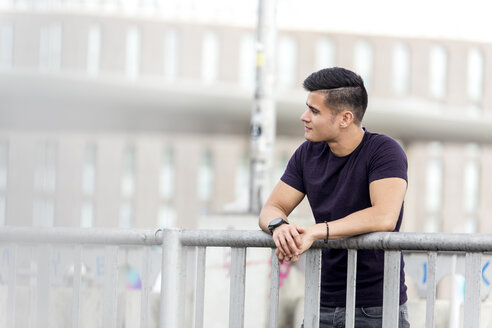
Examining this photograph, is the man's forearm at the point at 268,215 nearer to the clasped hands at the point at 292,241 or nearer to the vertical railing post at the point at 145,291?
the clasped hands at the point at 292,241

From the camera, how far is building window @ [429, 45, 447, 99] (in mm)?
69438

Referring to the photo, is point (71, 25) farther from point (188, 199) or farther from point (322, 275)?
point (188, 199)

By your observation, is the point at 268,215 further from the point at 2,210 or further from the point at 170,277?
the point at 2,210

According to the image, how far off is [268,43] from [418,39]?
63.9 metres

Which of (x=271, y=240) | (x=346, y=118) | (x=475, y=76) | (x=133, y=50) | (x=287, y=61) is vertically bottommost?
(x=271, y=240)

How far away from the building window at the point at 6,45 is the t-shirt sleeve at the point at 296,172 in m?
2.22

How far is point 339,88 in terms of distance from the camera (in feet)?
10.1

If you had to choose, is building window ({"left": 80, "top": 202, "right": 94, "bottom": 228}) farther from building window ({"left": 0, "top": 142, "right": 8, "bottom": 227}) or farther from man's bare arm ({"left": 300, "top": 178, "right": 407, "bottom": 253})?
man's bare arm ({"left": 300, "top": 178, "right": 407, "bottom": 253})

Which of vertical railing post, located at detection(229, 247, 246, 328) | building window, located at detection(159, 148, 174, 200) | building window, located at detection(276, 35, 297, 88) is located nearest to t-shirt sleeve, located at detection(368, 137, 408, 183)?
vertical railing post, located at detection(229, 247, 246, 328)

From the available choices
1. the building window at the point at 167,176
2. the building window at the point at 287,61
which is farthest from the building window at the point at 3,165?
the building window at the point at 287,61

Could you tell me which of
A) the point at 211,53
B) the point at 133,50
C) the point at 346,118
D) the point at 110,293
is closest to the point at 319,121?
the point at 346,118

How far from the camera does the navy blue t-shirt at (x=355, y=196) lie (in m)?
2.96

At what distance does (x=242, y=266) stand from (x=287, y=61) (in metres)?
65.9

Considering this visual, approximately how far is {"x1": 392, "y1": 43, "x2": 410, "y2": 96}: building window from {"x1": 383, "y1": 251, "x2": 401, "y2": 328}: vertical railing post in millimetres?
66800
